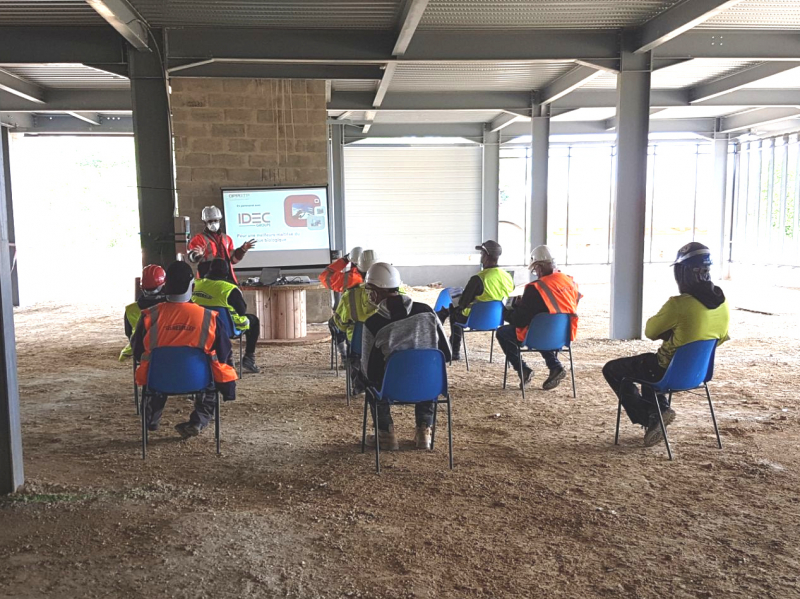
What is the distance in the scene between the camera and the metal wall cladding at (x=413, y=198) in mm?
17875

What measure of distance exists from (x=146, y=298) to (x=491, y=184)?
13285 mm

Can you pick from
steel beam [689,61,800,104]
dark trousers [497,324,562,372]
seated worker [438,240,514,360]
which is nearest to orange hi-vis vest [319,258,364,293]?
seated worker [438,240,514,360]

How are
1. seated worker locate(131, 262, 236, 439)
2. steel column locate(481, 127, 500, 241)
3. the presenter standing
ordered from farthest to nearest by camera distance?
steel column locate(481, 127, 500, 241)
the presenter standing
seated worker locate(131, 262, 236, 439)

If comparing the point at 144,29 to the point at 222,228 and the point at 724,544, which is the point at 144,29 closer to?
the point at 222,228

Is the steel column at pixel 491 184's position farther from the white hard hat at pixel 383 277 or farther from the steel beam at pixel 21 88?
the white hard hat at pixel 383 277

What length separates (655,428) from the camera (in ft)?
15.9

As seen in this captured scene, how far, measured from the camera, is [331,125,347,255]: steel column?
53.3 feet

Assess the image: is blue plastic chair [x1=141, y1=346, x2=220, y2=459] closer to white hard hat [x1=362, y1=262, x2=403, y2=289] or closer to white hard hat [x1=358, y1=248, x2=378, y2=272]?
white hard hat [x1=362, y1=262, x2=403, y2=289]

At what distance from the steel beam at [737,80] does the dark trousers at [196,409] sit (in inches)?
369

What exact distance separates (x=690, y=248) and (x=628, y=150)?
496 cm

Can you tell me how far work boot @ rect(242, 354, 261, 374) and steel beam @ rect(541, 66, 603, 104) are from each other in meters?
6.22

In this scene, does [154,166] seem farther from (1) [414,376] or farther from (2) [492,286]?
(1) [414,376]

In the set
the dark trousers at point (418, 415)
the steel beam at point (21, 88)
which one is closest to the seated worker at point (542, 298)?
the dark trousers at point (418, 415)

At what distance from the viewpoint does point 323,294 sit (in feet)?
35.4
